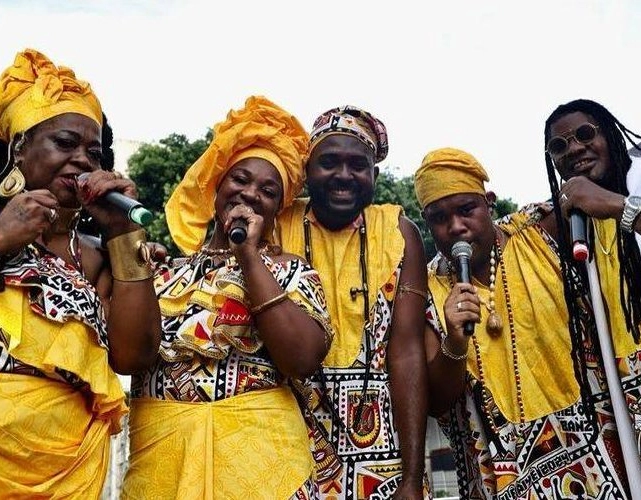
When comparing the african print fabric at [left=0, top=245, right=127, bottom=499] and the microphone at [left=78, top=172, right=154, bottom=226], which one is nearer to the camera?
the african print fabric at [left=0, top=245, right=127, bottom=499]

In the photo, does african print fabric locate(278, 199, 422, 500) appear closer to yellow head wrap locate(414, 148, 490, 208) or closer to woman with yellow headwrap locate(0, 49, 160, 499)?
yellow head wrap locate(414, 148, 490, 208)

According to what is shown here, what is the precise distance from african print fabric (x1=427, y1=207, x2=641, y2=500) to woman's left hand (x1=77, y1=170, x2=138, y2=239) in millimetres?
1627

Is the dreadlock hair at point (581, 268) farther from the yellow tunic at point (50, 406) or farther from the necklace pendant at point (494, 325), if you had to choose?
the yellow tunic at point (50, 406)

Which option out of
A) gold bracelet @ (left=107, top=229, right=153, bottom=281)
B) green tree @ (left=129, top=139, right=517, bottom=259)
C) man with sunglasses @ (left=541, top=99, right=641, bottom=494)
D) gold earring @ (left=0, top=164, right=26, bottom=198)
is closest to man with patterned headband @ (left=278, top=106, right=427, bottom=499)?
man with sunglasses @ (left=541, top=99, right=641, bottom=494)

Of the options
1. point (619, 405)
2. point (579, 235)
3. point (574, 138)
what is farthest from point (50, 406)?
point (574, 138)

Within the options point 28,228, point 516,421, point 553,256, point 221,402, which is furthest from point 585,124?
point 28,228

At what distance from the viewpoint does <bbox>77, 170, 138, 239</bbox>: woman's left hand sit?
2.62 metres

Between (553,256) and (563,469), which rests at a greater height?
(553,256)

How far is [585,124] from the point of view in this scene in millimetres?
3641

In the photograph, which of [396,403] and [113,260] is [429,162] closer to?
[396,403]

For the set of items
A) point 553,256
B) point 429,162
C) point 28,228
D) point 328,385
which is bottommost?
point 328,385

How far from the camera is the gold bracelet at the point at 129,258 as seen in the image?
272cm

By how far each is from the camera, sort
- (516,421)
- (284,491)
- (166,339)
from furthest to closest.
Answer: (516,421), (166,339), (284,491)

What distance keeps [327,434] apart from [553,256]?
146cm
